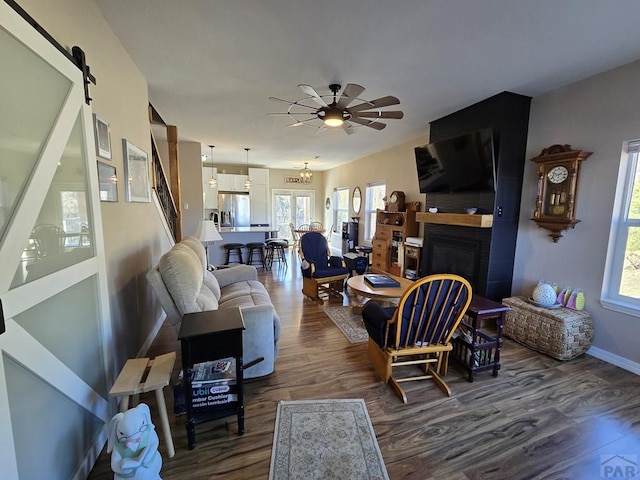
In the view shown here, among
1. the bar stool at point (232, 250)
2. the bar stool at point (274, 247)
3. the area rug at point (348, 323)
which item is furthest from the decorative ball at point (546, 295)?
the bar stool at point (232, 250)

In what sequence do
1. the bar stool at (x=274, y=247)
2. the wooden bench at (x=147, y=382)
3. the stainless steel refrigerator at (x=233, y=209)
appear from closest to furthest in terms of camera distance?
the wooden bench at (x=147, y=382) → the bar stool at (x=274, y=247) → the stainless steel refrigerator at (x=233, y=209)

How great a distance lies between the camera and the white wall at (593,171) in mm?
2510

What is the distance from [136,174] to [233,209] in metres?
5.73

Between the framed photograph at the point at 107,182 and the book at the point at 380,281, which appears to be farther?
the book at the point at 380,281

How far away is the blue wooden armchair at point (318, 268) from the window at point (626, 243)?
Answer: 291 cm

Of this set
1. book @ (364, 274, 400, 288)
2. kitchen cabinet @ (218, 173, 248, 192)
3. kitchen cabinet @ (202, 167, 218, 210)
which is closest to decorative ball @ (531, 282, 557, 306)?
book @ (364, 274, 400, 288)

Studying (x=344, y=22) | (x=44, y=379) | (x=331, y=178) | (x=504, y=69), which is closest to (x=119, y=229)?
(x=44, y=379)

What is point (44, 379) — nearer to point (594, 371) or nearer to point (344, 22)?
point (344, 22)

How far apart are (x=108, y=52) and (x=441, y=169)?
12.4 ft

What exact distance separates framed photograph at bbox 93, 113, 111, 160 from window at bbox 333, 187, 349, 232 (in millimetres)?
6611

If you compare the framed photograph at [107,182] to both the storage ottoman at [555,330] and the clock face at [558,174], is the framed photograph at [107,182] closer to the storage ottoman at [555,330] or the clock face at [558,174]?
the storage ottoman at [555,330]

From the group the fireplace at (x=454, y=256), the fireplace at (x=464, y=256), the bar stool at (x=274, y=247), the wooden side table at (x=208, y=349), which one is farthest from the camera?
the bar stool at (x=274, y=247)

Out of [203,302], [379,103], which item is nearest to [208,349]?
[203,302]

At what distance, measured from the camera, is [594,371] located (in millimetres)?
2494
